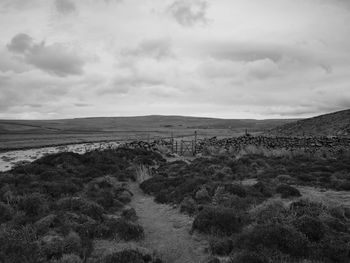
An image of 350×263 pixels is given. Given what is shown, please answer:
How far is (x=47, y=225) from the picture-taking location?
8.34 meters

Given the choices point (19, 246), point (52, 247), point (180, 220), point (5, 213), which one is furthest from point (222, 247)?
point (5, 213)

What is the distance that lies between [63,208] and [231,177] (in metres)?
9.95

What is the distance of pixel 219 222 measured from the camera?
8.68 metres

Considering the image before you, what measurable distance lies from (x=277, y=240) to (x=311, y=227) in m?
1.31

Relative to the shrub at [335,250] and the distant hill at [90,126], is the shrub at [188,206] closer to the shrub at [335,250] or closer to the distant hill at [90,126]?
the shrub at [335,250]

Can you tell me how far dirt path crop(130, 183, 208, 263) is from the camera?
733 centimetres

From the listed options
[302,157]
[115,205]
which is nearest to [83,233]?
[115,205]

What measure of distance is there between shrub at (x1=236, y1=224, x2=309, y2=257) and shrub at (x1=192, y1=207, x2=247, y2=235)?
111 cm

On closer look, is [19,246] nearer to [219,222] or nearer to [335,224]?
[219,222]

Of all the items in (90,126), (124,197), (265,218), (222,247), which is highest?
(90,126)

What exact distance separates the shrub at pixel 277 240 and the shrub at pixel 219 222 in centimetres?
111

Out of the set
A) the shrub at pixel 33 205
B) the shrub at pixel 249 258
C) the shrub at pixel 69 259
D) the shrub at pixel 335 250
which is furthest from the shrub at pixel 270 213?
the shrub at pixel 33 205

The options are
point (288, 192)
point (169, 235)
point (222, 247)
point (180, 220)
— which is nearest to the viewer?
point (222, 247)

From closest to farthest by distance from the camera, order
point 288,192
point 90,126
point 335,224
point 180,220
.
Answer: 1. point 335,224
2. point 180,220
3. point 288,192
4. point 90,126
